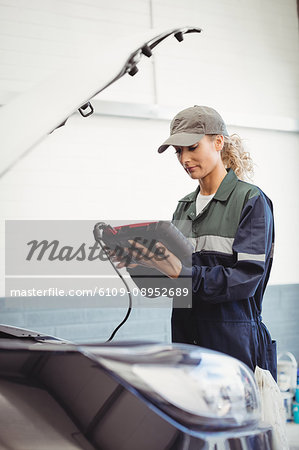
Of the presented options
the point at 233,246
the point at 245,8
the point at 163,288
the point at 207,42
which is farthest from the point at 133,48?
the point at 245,8

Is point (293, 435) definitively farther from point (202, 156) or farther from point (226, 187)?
point (202, 156)

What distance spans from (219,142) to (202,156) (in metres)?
0.11

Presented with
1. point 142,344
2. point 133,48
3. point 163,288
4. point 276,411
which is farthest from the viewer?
point 163,288

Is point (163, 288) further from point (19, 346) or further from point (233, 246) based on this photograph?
point (19, 346)

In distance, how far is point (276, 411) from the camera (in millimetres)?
1726

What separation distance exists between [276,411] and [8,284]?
2.17m

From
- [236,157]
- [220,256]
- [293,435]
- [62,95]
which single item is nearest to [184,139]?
[236,157]

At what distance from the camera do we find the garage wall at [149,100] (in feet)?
11.5

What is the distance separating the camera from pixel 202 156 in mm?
1871

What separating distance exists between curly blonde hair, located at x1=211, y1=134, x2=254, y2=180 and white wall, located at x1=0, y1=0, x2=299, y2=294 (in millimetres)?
1730

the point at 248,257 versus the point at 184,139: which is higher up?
the point at 184,139

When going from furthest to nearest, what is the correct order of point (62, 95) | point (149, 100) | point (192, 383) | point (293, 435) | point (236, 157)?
point (149, 100) < point (293, 435) < point (236, 157) < point (62, 95) < point (192, 383)

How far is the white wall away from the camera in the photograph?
11.6ft

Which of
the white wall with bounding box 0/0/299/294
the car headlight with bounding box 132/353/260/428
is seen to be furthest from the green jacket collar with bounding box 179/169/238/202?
the white wall with bounding box 0/0/299/294
